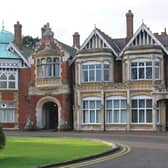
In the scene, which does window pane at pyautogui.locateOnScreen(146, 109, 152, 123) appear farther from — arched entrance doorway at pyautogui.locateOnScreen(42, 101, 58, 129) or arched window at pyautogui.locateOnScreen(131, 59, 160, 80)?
arched entrance doorway at pyautogui.locateOnScreen(42, 101, 58, 129)

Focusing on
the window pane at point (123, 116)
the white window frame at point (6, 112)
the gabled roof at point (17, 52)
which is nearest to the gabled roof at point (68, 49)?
the gabled roof at point (17, 52)

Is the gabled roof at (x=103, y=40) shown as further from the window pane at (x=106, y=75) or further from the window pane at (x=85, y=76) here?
the window pane at (x=85, y=76)

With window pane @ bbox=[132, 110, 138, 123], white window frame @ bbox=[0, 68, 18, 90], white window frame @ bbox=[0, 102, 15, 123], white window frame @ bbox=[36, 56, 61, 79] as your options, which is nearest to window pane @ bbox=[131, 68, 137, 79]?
window pane @ bbox=[132, 110, 138, 123]

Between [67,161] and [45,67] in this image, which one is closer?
[67,161]

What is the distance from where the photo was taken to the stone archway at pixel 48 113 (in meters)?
59.6

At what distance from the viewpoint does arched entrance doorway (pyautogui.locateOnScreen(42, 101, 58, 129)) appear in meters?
60.9

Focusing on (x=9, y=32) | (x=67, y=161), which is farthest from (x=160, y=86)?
(x=67, y=161)

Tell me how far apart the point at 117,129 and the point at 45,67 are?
10.5m

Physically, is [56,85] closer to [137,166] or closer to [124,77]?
[124,77]

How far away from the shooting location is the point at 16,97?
202ft

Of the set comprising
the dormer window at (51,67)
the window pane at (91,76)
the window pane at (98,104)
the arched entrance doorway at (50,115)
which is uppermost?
the dormer window at (51,67)

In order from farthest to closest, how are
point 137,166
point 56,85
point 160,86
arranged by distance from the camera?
1. point 56,85
2. point 160,86
3. point 137,166

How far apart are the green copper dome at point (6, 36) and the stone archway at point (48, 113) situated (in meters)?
10.0

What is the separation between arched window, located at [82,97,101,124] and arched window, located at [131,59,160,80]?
471 centimetres
